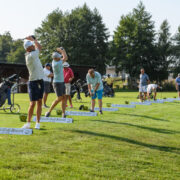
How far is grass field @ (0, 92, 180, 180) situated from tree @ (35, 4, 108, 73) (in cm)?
4248

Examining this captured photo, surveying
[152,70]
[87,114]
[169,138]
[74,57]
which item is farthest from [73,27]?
[169,138]

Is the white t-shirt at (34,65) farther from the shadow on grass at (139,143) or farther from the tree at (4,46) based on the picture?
the tree at (4,46)

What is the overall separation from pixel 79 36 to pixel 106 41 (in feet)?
20.4

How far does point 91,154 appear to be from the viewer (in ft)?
14.8

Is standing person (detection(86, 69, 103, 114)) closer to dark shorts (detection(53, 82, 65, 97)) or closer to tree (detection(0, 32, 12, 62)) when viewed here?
dark shorts (detection(53, 82, 65, 97))

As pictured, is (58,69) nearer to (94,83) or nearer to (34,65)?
(34,65)

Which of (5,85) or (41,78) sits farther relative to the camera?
(5,85)

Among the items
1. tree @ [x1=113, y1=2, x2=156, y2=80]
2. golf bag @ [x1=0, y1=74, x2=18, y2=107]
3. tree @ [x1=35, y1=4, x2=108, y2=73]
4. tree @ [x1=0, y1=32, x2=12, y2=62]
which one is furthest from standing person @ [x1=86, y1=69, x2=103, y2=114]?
tree @ [x1=0, y1=32, x2=12, y2=62]

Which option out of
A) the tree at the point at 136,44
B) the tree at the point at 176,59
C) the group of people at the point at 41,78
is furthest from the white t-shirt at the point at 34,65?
the tree at the point at 176,59

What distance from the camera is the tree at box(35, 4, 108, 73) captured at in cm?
4925

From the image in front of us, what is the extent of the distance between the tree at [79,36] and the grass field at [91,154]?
42478mm

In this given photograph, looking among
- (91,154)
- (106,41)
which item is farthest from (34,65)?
(106,41)

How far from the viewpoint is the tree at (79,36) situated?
4925cm

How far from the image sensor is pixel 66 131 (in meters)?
6.36
